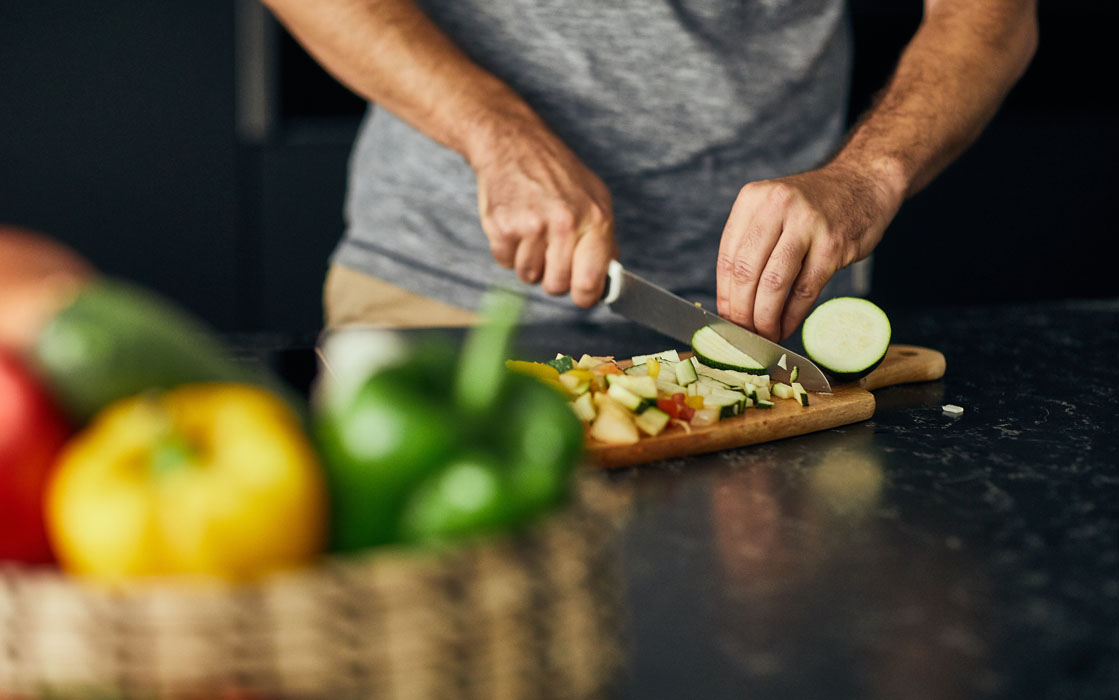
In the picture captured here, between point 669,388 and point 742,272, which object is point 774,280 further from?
point 669,388

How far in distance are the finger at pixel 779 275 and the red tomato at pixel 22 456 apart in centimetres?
109

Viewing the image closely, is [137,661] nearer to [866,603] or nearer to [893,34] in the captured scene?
[866,603]

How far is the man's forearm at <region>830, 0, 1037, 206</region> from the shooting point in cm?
160

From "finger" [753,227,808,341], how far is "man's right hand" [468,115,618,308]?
214 millimetres

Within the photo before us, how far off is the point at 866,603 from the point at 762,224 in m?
0.77

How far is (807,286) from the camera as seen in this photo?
146 cm

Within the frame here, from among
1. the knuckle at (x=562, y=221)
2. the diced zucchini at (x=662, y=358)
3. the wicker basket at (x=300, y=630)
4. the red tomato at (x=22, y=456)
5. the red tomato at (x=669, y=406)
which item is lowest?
the diced zucchini at (x=662, y=358)

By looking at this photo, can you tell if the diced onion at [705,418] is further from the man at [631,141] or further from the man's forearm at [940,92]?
the man's forearm at [940,92]

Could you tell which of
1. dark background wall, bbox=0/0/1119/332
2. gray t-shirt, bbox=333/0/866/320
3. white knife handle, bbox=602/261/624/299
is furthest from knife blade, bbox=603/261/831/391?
dark background wall, bbox=0/0/1119/332

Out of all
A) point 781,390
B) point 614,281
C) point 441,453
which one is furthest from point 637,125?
point 441,453

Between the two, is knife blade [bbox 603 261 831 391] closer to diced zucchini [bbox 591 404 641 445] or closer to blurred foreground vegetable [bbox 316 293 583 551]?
diced zucchini [bbox 591 404 641 445]

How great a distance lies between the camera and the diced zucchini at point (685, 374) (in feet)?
3.99

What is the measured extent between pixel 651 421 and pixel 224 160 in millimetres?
2455

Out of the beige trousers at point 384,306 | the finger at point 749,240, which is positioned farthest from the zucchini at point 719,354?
the beige trousers at point 384,306
